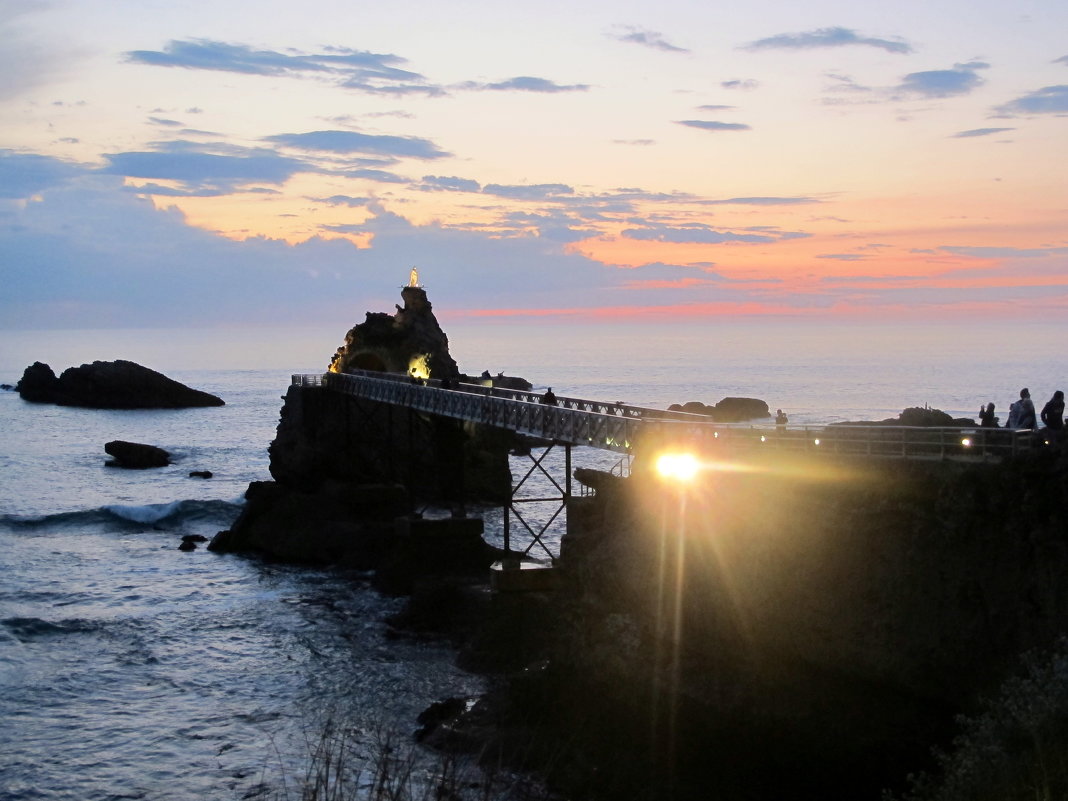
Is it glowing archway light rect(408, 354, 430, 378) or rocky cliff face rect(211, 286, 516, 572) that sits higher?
glowing archway light rect(408, 354, 430, 378)

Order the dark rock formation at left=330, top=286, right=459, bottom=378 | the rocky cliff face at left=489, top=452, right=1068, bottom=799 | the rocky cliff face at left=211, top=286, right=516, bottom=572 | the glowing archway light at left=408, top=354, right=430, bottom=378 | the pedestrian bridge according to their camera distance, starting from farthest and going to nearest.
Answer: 1. the dark rock formation at left=330, top=286, right=459, bottom=378
2. the glowing archway light at left=408, top=354, right=430, bottom=378
3. the rocky cliff face at left=211, top=286, right=516, bottom=572
4. the pedestrian bridge
5. the rocky cliff face at left=489, top=452, right=1068, bottom=799

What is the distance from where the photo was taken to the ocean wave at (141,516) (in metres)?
56.4

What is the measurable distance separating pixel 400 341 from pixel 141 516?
18.1m

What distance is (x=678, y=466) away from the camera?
79.4 ft

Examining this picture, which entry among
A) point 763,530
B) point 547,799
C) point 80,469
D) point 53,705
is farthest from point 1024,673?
point 80,469

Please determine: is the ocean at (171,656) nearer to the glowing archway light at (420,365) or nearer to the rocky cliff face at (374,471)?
the rocky cliff face at (374,471)

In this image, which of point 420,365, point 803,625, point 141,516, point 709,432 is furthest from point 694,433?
→ point 141,516

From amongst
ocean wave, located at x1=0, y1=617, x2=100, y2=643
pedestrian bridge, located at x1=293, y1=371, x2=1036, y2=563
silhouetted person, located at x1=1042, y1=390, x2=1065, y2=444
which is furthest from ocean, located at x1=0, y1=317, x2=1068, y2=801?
silhouetted person, located at x1=1042, y1=390, x2=1065, y2=444

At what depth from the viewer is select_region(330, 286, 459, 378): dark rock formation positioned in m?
64.6

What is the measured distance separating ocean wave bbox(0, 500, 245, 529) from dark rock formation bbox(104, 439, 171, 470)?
20.7 meters

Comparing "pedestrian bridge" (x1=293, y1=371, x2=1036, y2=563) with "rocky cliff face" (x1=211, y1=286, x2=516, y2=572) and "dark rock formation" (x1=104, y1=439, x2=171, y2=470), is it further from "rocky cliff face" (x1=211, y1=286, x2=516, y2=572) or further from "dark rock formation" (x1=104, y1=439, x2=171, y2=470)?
"dark rock formation" (x1=104, y1=439, x2=171, y2=470)

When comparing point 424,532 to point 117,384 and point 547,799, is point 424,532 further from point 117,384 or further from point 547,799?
point 117,384

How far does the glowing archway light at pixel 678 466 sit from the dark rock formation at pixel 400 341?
39964mm

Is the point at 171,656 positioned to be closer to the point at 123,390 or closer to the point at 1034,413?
the point at 1034,413
